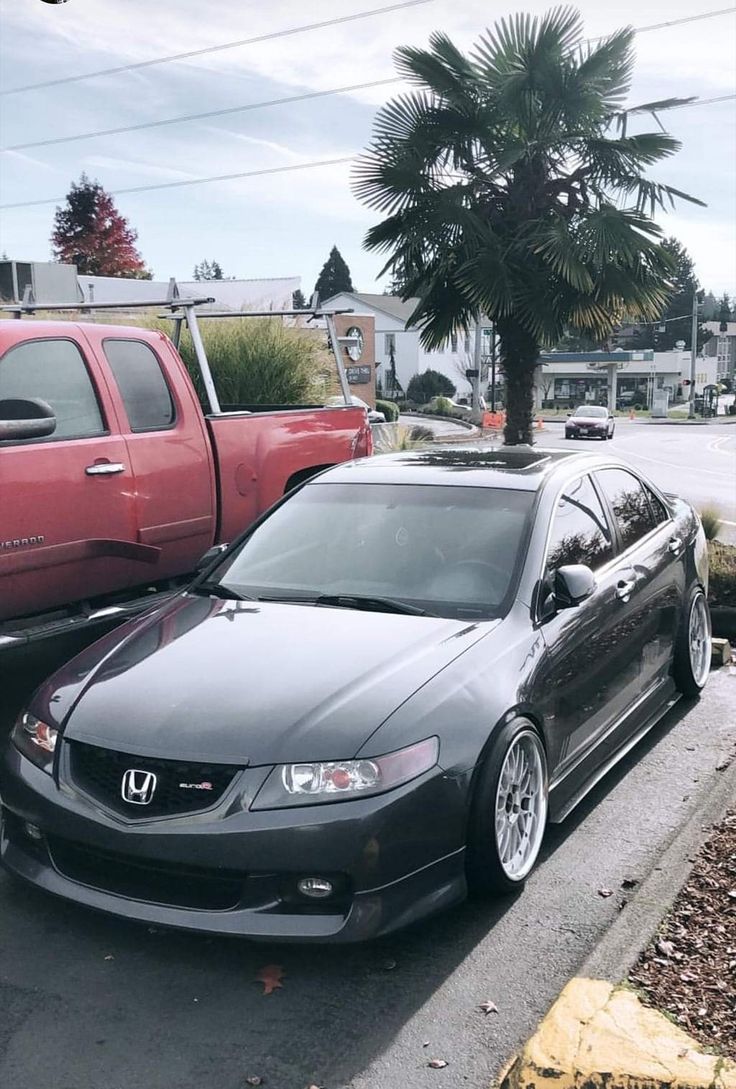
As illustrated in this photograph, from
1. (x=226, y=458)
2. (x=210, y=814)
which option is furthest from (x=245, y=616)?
(x=226, y=458)

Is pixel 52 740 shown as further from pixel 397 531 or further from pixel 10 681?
pixel 397 531

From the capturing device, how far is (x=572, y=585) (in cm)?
452

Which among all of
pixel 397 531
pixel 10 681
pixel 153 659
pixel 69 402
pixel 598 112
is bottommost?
pixel 10 681

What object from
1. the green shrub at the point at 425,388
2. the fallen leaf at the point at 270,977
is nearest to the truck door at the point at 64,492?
the fallen leaf at the point at 270,977

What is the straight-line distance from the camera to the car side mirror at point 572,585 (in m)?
4.53

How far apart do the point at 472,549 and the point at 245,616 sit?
101 cm

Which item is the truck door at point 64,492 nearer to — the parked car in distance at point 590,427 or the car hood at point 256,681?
the car hood at point 256,681

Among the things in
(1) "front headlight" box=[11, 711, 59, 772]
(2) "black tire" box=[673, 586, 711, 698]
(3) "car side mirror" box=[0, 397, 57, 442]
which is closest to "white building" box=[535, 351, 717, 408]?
(2) "black tire" box=[673, 586, 711, 698]

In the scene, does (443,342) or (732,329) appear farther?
(732,329)

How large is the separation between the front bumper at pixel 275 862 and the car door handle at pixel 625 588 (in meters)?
1.88

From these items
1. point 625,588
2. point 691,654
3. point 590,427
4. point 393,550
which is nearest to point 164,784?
point 393,550

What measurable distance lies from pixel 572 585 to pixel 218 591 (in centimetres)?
155

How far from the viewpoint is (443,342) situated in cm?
1351

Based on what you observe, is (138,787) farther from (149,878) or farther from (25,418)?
(25,418)
